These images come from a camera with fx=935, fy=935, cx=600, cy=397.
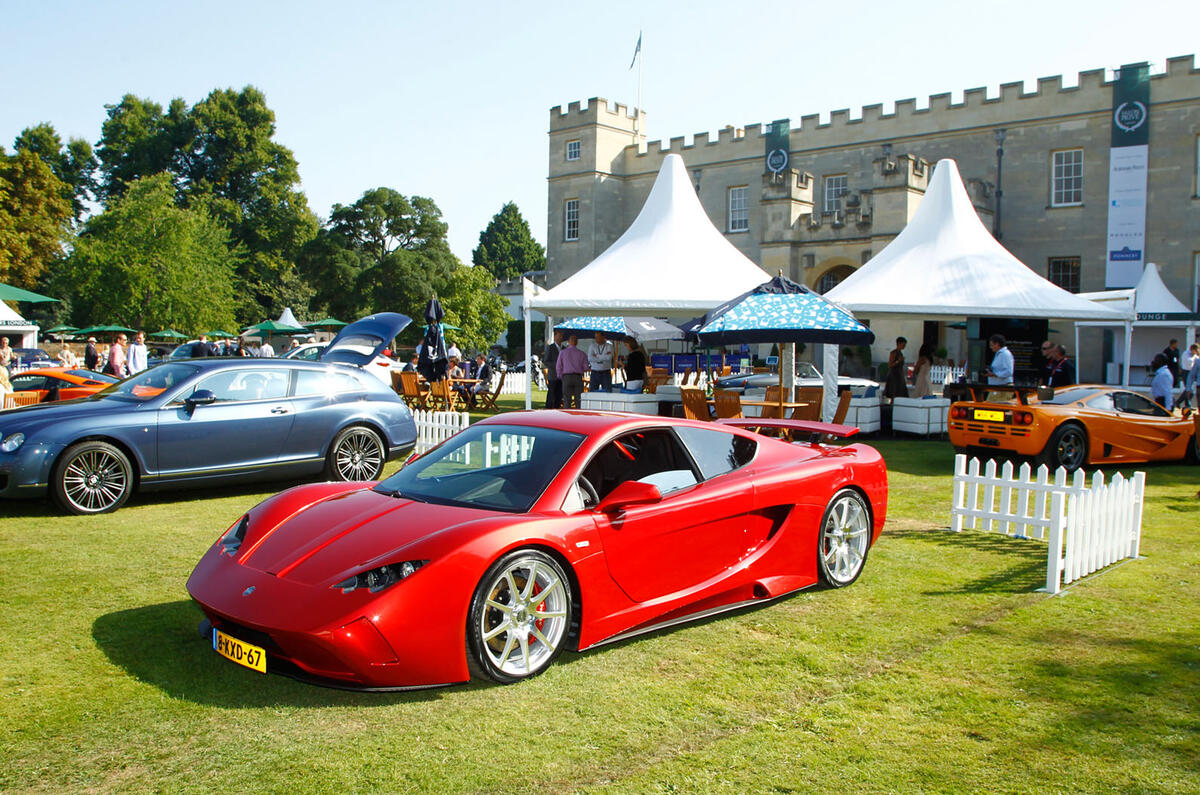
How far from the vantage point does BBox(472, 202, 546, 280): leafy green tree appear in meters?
107

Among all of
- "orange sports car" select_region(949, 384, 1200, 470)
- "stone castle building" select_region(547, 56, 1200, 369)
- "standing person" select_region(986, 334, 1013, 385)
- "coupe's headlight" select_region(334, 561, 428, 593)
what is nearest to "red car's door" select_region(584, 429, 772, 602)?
"coupe's headlight" select_region(334, 561, 428, 593)

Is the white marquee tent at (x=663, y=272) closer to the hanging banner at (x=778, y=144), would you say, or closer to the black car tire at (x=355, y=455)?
the black car tire at (x=355, y=455)

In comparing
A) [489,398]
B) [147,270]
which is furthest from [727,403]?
[147,270]

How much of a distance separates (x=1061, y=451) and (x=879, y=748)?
970 centimetres

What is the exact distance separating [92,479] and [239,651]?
218 inches

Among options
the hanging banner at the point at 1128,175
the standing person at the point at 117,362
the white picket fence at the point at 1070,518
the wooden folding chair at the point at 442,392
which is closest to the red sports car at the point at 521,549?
the white picket fence at the point at 1070,518

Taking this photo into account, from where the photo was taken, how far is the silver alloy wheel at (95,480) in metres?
8.83

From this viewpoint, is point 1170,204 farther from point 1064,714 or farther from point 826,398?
point 1064,714

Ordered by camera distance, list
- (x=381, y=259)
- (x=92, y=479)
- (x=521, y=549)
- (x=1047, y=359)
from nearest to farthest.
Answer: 1. (x=521, y=549)
2. (x=92, y=479)
3. (x=1047, y=359)
4. (x=381, y=259)

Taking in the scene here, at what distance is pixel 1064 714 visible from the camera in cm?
441

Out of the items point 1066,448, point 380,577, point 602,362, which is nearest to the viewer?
point 380,577

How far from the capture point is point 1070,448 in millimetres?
12422

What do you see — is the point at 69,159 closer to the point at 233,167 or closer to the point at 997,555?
the point at 233,167

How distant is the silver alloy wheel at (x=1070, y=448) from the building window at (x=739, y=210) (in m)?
33.5
